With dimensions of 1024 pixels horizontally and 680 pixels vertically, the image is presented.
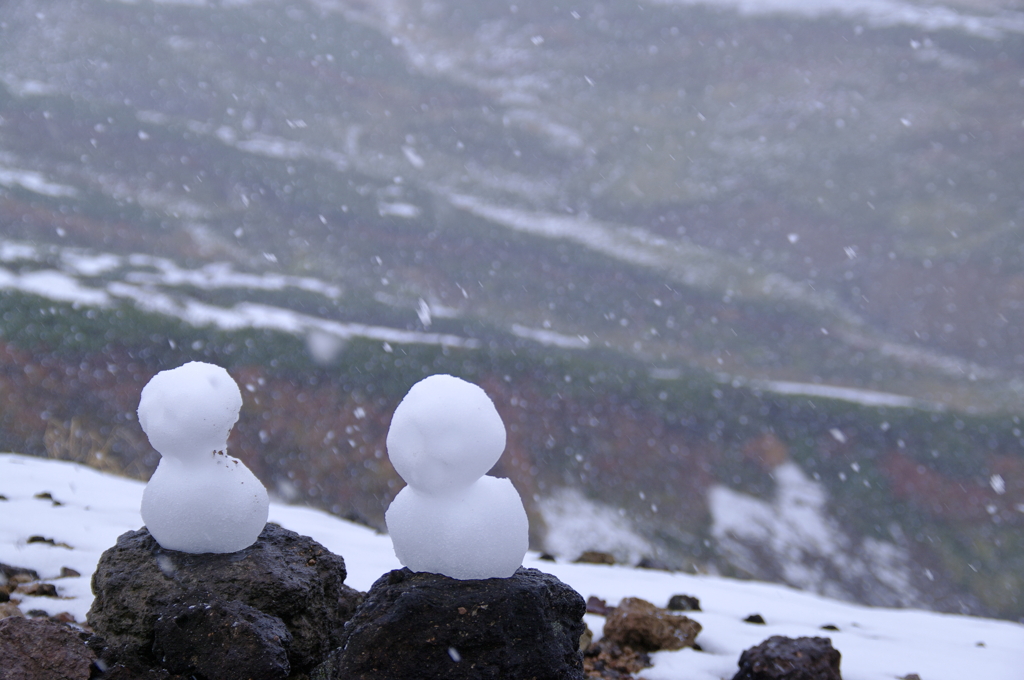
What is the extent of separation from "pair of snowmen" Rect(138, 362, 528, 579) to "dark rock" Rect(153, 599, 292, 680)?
416 mm

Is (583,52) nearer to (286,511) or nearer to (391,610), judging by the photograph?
(286,511)

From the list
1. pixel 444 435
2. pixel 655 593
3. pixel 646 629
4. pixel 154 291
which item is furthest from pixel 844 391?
pixel 444 435

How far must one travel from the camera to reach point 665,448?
43.5 feet

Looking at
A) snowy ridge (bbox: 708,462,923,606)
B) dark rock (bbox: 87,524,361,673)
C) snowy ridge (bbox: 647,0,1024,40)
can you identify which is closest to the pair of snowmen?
dark rock (bbox: 87,524,361,673)

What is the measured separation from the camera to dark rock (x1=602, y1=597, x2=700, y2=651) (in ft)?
13.0

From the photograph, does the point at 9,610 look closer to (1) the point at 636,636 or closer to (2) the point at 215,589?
(2) the point at 215,589

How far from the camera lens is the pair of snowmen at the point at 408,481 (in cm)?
272

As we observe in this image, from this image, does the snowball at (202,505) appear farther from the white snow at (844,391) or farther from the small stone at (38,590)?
the white snow at (844,391)

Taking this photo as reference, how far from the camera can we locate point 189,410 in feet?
9.72

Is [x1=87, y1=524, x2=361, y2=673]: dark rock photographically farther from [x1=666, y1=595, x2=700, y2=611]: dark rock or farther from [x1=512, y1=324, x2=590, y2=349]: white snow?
[x1=512, y1=324, x2=590, y2=349]: white snow

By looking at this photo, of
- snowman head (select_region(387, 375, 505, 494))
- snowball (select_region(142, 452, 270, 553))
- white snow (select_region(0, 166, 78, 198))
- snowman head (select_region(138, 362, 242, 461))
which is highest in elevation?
snowman head (select_region(387, 375, 505, 494))

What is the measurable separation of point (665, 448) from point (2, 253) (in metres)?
13.8

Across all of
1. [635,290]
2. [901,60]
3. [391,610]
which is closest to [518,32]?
[901,60]

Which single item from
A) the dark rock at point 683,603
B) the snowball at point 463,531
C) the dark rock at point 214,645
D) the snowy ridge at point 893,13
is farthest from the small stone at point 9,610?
the snowy ridge at point 893,13
